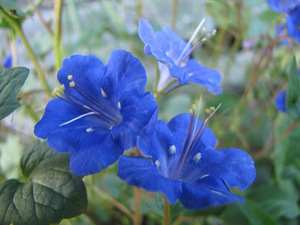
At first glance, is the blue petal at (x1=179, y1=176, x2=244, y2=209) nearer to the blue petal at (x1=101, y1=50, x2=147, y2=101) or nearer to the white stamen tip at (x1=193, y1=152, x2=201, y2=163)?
the white stamen tip at (x1=193, y1=152, x2=201, y2=163)

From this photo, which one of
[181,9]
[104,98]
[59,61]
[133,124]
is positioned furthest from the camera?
[181,9]

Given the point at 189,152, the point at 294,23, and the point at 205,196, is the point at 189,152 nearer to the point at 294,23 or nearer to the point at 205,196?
the point at 205,196

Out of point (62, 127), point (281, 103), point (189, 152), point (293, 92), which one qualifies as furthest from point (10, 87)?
point (281, 103)

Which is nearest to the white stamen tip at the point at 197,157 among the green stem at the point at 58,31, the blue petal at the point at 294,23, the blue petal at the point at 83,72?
the blue petal at the point at 83,72

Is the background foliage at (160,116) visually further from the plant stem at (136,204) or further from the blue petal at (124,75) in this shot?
the blue petal at (124,75)

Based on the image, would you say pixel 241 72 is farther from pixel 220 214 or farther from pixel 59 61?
pixel 59 61

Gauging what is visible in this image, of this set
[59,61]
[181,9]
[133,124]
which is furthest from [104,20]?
[133,124]
